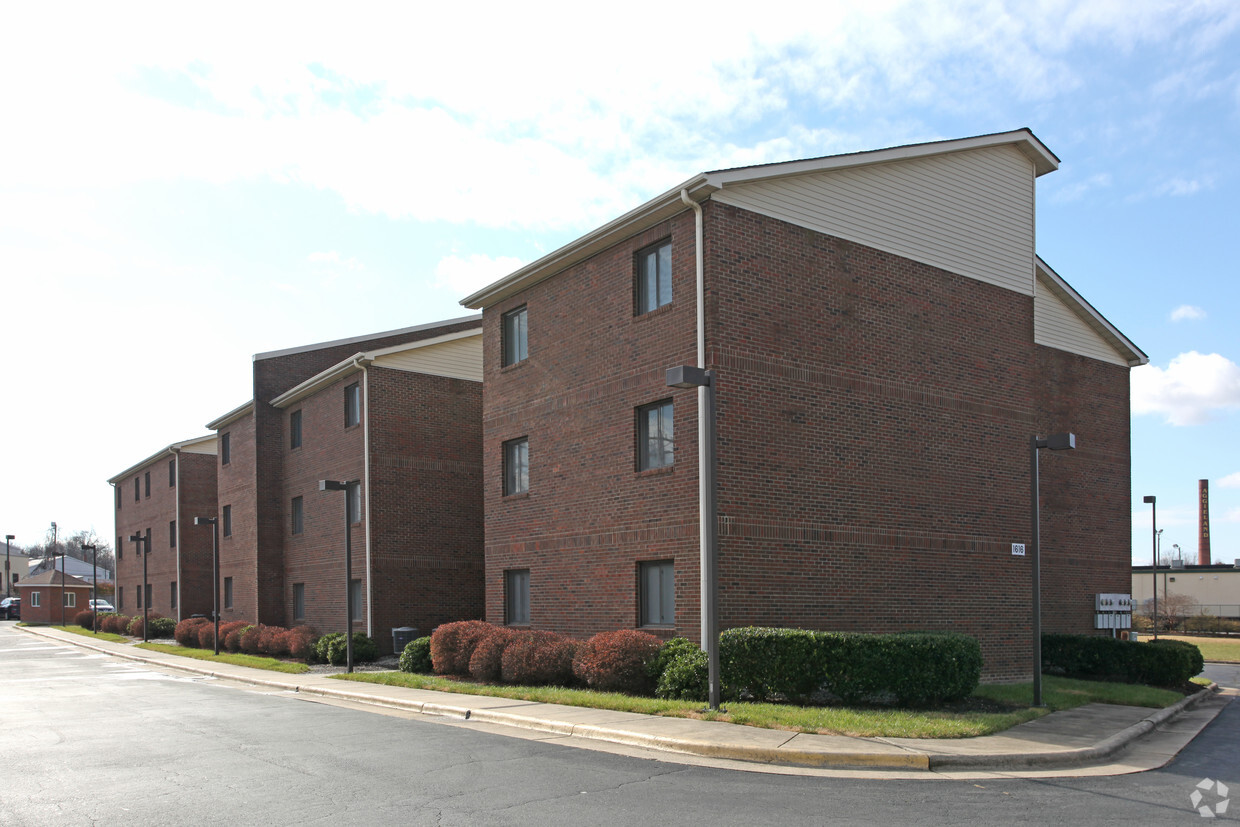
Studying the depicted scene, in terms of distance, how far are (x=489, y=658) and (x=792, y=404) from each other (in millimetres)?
7749

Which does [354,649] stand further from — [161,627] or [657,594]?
[161,627]

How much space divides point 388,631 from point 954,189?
742 inches

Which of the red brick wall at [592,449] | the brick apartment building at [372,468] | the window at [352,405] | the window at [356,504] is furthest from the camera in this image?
the window at [352,405]

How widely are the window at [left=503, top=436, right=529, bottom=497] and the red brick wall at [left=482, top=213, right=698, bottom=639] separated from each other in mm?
171

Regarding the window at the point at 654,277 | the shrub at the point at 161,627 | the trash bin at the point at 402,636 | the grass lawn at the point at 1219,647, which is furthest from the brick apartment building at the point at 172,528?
the grass lawn at the point at 1219,647

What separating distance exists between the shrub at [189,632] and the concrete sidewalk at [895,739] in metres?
24.3

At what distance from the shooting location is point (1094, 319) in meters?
26.7

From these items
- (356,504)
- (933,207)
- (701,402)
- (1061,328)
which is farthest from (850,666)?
(356,504)

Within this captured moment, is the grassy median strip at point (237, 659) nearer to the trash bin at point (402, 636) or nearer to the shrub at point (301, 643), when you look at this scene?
the shrub at point (301, 643)

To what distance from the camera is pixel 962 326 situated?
21484 mm

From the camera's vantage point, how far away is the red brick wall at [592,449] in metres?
18.0

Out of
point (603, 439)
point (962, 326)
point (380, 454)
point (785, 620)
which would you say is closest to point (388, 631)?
point (380, 454)

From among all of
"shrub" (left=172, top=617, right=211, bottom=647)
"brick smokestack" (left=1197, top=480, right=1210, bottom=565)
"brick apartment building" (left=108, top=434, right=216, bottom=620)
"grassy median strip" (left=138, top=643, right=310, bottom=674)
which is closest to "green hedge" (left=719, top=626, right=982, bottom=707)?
"grassy median strip" (left=138, top=643, right=310, bottom=674)

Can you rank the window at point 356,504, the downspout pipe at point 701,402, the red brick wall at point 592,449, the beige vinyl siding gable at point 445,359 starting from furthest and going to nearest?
1. the window at point 356,504
2. the beige vinyl siding gable at point 445,359
3. the red brick wall at point 592,449
4. the downspout pipe at point 701,402
